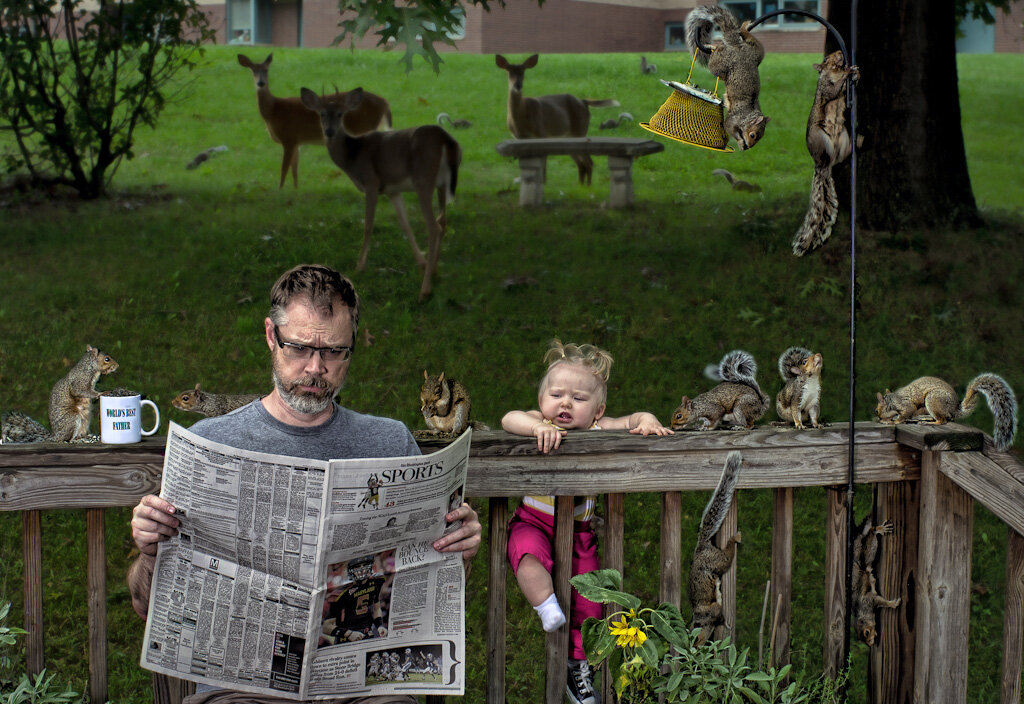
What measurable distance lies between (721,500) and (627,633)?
463 millimetres

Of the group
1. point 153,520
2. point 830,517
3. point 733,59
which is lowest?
point 830,517

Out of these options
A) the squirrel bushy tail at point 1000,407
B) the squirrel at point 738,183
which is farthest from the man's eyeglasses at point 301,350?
the squirrel at point 738,183

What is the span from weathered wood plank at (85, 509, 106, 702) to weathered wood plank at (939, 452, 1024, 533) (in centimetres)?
227

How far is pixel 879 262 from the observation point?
26.2ft

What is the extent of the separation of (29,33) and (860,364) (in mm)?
7126

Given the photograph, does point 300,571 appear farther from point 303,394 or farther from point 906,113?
point 906,113

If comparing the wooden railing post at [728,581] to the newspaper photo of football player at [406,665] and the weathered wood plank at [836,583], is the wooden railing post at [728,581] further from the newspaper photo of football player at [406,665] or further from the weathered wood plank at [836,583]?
the newspaper photo of football player at [406,665]

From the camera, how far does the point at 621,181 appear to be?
9.30 metres

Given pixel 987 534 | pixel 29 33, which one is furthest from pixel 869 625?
pixel 29 33

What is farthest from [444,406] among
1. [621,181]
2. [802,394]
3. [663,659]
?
[621,181]

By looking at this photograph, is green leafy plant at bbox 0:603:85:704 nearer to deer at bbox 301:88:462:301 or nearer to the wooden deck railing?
the wooden deck railing

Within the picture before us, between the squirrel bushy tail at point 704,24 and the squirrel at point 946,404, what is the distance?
1.23 metres

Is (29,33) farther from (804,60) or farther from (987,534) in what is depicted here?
(804,60)

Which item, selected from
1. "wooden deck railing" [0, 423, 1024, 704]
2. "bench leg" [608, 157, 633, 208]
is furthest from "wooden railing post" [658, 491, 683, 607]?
"bench leg" [608, 157, 633, 208]
